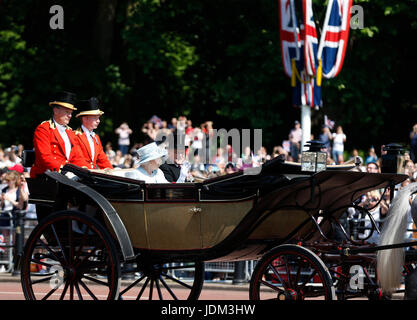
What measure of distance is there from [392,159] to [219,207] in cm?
149

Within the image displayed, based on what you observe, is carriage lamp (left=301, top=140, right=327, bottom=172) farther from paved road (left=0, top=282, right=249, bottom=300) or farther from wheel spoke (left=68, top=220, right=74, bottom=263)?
paved road (left=0, top=282, right=249, bottom=300)

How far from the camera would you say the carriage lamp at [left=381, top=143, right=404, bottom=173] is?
6.93 meters

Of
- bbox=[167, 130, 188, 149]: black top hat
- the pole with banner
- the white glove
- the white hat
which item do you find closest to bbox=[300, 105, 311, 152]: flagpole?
the pole with banner

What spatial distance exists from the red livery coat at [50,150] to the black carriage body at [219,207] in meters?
0.47

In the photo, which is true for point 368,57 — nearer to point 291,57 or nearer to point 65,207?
point 291,57

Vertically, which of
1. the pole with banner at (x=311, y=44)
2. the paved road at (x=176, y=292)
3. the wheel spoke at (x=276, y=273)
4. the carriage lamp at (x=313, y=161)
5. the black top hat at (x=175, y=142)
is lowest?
the paved road at (x=176, y=292)

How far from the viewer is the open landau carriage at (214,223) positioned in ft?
22.3

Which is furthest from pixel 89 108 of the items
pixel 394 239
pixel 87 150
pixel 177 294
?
pixel 177 294

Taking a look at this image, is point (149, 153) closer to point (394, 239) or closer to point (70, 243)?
point (70, 243)

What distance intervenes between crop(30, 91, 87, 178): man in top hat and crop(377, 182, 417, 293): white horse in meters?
3.19

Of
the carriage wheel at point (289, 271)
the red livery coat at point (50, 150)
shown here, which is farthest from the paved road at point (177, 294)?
the carriage wheel at point (289, 271)

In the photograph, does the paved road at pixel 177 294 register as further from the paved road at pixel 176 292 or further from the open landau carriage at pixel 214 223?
the open landau carriage at pixel 214 223
